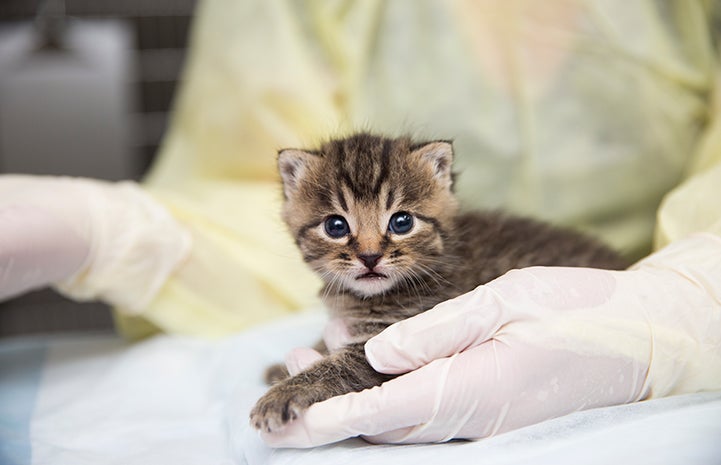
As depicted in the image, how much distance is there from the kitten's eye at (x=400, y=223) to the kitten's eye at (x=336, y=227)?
10 centimetres

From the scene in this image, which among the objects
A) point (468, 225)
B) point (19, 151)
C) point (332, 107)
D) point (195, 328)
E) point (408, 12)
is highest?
point (408, 12)

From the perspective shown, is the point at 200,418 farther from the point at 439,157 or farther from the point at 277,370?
the point at 439,157

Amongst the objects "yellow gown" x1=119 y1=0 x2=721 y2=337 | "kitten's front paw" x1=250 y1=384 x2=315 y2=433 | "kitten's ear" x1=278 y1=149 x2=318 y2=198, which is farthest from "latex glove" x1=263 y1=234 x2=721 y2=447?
"yellow gown" x1=119 y1=0 x2=721 y2=337

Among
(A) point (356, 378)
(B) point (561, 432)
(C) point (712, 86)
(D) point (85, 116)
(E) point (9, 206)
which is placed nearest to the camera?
(B) point (561, 432)

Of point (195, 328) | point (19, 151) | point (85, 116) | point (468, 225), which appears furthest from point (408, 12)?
point (19, 151)

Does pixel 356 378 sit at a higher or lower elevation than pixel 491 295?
lower

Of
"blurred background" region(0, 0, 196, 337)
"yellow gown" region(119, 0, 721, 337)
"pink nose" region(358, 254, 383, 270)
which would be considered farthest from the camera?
"blurred background" region(0, 0, 196, 337)

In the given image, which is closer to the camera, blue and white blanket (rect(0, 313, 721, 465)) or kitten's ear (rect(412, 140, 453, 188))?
blue and white blanket (rect(0, 313, 721, 465))

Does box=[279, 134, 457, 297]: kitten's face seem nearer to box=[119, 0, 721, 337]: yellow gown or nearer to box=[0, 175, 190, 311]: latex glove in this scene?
box=[119, 0, 721, 337]: yellow gown

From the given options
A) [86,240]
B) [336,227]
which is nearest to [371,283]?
[336,227]

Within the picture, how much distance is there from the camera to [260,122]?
2.44 meters

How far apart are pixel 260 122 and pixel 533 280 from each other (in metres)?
1.37

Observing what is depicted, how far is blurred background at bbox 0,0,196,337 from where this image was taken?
3320 mm

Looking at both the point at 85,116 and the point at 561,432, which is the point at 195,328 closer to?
the point at 561,432
